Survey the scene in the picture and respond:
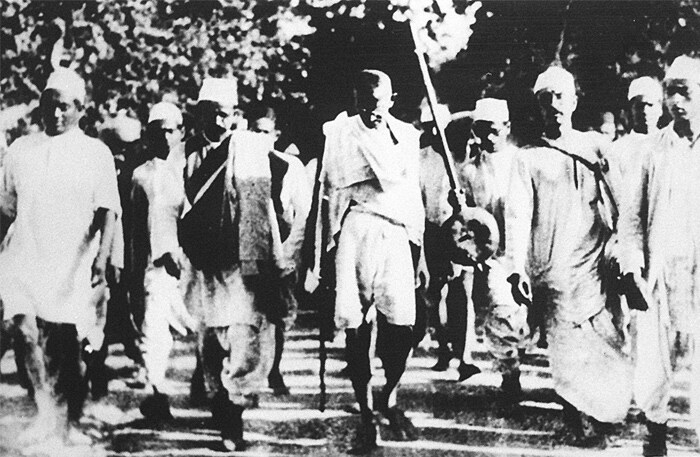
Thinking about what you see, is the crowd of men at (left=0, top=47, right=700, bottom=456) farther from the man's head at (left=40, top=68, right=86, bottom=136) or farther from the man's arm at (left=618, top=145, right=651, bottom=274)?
the man's head at (left=40, top=68, right=86, bottom=136)

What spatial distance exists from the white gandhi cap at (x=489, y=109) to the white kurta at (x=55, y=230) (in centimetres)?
146

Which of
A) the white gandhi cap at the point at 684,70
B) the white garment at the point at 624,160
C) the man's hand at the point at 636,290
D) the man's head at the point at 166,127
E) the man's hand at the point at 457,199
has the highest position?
the white gandhi cap at the point at 684,70

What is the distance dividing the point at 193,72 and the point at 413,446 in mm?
1695

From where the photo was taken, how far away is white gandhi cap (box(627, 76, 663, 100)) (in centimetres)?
263

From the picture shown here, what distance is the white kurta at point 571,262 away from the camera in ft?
8.51

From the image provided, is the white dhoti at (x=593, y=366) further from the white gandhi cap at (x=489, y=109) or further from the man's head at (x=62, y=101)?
the man's head at (x=62, y=101)

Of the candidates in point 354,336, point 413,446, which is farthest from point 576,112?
point 413,446

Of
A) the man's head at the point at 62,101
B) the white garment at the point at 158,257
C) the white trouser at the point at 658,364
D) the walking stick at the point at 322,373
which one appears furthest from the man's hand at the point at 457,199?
the man's head at the point at 62,101

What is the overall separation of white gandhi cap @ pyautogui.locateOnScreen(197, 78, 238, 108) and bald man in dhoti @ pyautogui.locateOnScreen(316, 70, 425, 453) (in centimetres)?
39

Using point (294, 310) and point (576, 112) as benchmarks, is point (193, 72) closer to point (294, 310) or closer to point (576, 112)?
point (294, 310)

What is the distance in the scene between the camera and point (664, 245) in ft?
8.61

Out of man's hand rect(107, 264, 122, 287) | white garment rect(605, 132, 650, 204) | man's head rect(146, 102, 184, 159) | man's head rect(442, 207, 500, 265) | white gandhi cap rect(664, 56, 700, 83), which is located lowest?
man's hand rect(107, 264, 122, 287)

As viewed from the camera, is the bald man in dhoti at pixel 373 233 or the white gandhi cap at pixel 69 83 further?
the white gandhi cap at pixel 69 83

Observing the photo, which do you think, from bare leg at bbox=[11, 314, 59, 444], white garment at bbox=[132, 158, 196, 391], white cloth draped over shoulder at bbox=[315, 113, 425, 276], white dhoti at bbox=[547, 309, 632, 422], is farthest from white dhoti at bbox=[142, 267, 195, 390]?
white dhoti at bbox=[547, 309, 632, 422]
